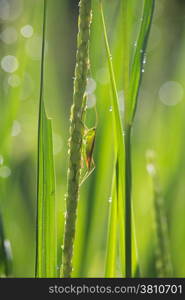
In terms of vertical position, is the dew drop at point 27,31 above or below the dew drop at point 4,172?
above

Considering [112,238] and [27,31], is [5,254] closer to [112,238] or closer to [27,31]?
[112,238]

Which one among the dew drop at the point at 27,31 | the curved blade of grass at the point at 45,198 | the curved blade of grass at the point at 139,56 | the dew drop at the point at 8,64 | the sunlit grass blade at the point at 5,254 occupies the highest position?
the dew drop at the point at 27,31

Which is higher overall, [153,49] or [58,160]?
[153,49]

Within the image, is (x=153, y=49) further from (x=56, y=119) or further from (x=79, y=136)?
(x=79, y=136)

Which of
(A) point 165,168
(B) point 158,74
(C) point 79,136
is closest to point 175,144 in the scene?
(A) point 165,168

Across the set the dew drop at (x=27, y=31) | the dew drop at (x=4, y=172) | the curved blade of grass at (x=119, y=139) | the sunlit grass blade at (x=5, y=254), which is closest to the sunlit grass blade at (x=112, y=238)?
the curved blade of grass at (x=119, y=139)

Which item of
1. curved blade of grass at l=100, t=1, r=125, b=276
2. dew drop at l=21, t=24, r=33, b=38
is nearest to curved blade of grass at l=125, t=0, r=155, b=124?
curved blade of grass at l=100, t=1, r=125, b=276

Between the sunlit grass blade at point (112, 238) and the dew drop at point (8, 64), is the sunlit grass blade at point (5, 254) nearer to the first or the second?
the sunlit grass blade at point (112, 238)
